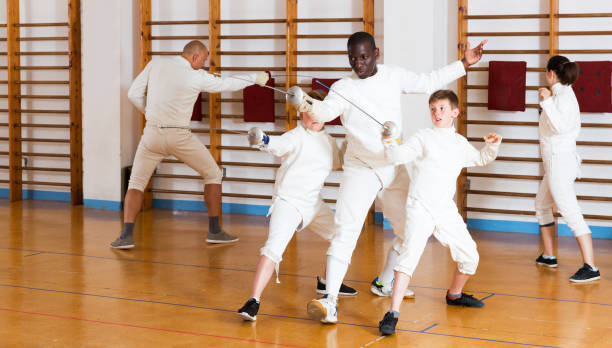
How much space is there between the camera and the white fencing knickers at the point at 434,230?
11.5 feet

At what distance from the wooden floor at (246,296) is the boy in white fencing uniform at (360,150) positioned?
0.33m

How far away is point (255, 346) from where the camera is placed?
3232mm

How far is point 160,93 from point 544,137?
8.96 ft

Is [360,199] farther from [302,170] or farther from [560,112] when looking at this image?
[560,112]

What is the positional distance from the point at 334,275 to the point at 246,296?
29.9 inches

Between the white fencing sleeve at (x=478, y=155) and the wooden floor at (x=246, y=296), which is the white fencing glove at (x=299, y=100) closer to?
the white fencing sleeve at (x=478, y=155)

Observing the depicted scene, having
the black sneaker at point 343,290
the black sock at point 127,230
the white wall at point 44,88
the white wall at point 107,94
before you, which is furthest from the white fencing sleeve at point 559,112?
the white wall at point 44,88

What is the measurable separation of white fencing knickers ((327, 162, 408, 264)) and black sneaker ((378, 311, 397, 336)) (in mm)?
335

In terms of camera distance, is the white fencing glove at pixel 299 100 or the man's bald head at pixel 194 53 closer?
the white fencing glove at pixel 299 100

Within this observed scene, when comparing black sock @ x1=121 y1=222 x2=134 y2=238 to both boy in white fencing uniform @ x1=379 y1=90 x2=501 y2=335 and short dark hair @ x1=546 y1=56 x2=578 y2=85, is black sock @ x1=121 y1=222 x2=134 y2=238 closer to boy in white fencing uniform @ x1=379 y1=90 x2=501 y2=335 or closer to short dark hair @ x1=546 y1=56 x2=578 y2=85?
boy in white fencing uniform @ x1=379 y1=90 x2=501 y2=335

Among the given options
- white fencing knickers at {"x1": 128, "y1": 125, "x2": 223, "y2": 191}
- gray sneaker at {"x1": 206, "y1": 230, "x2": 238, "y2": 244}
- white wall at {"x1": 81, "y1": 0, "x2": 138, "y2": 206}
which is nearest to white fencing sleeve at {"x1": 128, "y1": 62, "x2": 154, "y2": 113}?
white fencing knickers at {"x1": 128, "y1": 125, "x2": 223, "y2": 191}

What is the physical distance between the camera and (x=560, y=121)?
178 inches

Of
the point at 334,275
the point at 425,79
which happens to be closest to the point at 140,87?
the point at 425,79

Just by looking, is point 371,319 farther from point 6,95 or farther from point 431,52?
point 6,95
